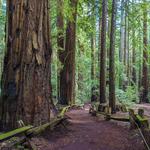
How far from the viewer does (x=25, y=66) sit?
26.5ft

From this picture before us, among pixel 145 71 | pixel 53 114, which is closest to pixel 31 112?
pixel 53 114

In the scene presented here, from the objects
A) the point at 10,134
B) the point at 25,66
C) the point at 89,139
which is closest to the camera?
the point at 10,134

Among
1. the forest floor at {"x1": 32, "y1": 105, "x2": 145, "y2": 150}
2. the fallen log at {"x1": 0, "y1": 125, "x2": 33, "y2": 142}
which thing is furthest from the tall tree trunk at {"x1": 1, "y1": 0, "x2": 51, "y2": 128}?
the fallen log at {"x1": 0, "y1": 125, "x2": 33, "y2": 142}

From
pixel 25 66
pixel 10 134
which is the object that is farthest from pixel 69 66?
pixel 10 134

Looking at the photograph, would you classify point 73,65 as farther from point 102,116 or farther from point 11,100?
point 11,100

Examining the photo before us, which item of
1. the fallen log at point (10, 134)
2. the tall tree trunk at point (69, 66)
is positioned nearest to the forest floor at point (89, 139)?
the fallen log at point (10, 134)

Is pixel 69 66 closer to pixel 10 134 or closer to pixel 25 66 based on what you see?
Answer: pixel 25 66

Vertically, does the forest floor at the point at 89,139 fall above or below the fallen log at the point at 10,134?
below

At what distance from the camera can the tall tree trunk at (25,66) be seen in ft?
26.2

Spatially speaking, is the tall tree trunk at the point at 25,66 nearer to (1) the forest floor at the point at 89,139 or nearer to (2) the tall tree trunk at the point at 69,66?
(1) the forest floor at the point at 89,139

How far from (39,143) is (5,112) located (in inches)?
57.0

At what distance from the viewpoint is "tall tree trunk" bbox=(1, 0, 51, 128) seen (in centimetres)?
798

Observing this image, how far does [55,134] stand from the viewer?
8.38 metres

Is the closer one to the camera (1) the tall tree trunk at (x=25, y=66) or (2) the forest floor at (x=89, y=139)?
(2) the forest floor at (x=89, y=139)
